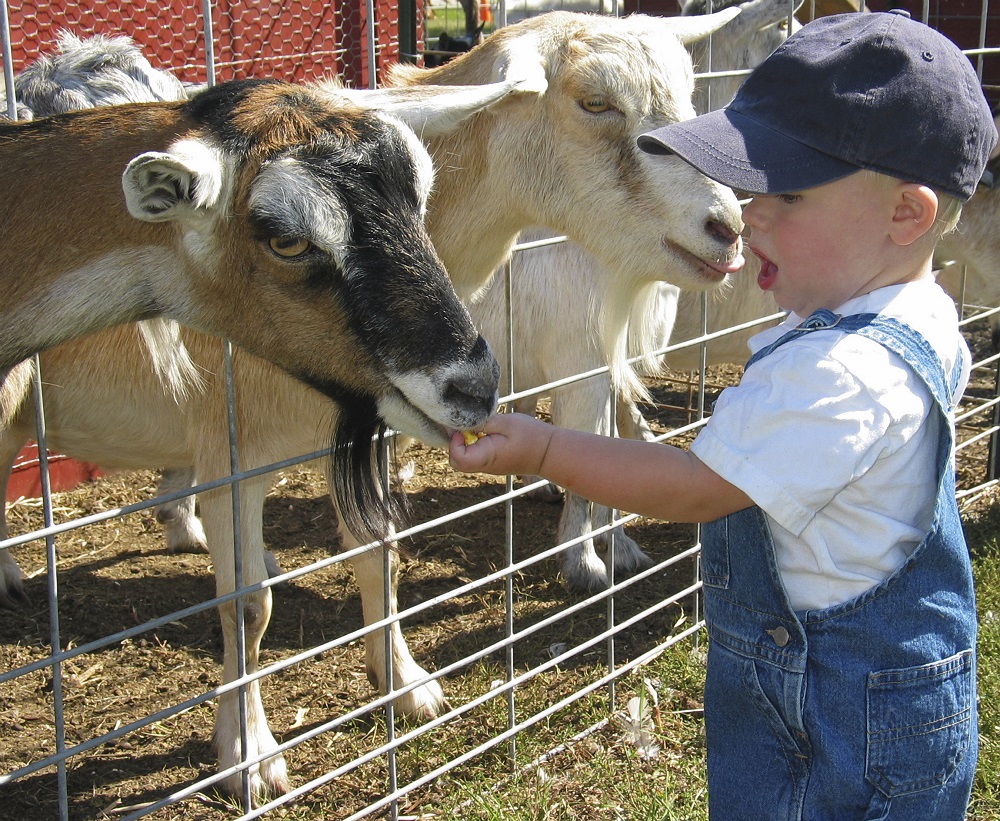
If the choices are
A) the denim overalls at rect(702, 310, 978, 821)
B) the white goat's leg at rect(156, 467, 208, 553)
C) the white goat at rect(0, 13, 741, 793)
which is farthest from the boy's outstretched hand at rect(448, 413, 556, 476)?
the white goat's leg at rect(156, 467, 208, 553)

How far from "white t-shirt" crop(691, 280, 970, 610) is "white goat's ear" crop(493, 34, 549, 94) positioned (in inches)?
61.9

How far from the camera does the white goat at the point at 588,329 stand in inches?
155

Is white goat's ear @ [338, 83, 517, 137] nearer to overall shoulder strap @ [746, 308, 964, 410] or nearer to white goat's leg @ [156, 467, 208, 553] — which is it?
overall shoulder strap @ [746, 308, 964, 410]

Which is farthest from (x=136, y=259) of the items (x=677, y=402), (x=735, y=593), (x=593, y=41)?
(x=677, y=402)

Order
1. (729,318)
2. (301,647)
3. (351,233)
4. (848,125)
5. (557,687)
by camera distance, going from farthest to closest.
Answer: (729,318) < (301,647) < (557,687) < (351,233) < (848,125)

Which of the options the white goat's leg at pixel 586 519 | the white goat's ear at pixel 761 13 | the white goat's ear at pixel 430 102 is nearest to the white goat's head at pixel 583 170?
the white goat's ear at pixel 430 102

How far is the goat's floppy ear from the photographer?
207 cm

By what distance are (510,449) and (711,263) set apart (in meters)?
1.58

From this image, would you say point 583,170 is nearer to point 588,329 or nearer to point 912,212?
point 588,329

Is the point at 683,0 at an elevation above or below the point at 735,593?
above

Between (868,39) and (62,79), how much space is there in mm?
3151

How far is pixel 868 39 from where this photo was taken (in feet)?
5.92

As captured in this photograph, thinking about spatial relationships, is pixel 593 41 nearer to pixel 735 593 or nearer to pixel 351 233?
pixel 351 233

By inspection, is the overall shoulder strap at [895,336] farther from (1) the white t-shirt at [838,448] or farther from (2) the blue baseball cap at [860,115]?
(2) the blue baseball cap at [860,115]
